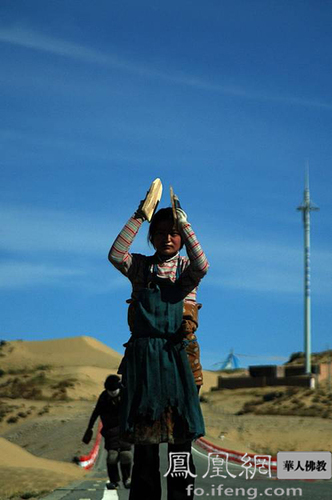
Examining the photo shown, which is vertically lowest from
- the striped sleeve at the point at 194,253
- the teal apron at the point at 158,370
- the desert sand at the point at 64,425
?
the teal apron at the point at 158,370

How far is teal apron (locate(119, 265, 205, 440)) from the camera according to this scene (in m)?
5.96

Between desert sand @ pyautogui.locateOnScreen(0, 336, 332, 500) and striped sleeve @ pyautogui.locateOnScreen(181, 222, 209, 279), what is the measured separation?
28.3ft

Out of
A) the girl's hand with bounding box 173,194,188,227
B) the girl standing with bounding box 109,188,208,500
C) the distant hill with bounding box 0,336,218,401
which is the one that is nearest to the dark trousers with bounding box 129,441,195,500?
the girl standing with bounding box 109,188,208,500

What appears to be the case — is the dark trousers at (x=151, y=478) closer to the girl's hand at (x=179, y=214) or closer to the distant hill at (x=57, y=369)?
the girl's hand at (x=179, y=214)

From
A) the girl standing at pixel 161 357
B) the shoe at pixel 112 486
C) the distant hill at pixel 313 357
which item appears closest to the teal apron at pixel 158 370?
the girl standing at pixel 161 357

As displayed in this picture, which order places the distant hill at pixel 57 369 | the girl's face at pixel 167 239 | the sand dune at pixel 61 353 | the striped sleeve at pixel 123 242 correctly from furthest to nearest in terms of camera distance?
the sand dune at pixel 61 353 < the distant hill at pixel 57 369 < the girl's face at pixel 167 239 < the striped sleeve at pixel 123 242

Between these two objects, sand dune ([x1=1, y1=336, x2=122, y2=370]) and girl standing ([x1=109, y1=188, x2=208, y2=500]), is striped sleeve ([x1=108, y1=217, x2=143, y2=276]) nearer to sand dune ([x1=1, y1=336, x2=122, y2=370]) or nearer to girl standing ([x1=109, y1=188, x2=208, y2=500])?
girl standing ([x1=109, y1=188, x2=208, y2=500])

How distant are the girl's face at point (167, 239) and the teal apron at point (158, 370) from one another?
31 centimetres

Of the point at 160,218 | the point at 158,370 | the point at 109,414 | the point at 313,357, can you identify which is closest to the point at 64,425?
the point at 109,414

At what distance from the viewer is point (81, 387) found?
3829 inches

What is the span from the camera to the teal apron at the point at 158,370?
5965 mm

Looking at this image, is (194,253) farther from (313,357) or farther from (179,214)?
(313,357)

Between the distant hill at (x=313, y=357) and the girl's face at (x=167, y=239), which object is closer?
the girl's face at (x=167, y=239)

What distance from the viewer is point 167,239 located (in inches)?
252
